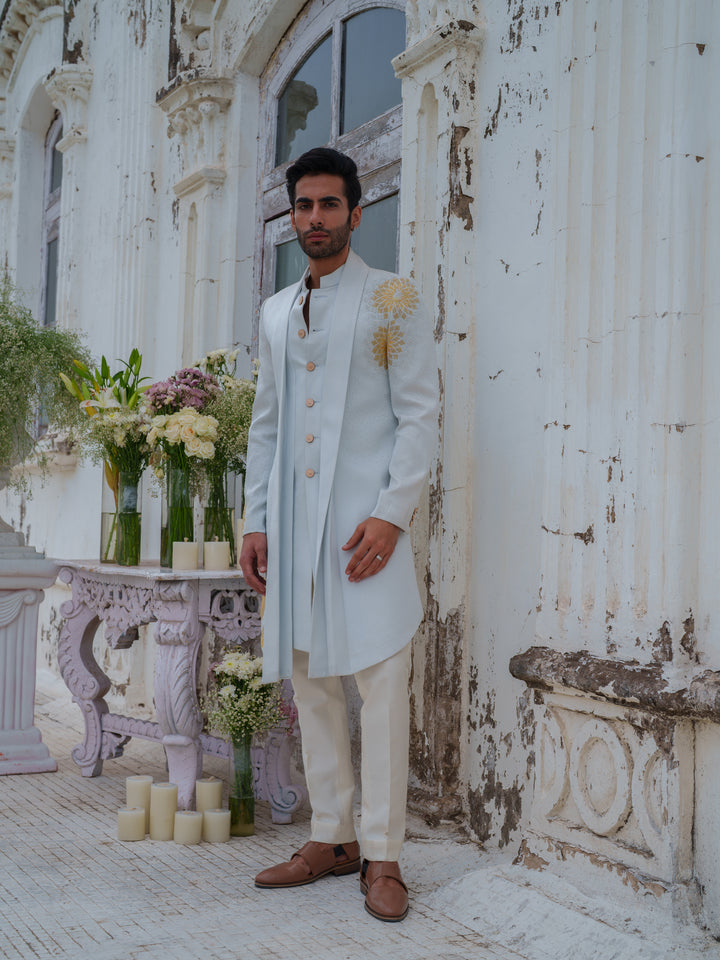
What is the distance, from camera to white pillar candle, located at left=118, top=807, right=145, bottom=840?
9.30ft

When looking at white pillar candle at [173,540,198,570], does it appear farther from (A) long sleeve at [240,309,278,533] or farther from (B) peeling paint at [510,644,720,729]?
(B) peeling paint at [510,644,720,729]

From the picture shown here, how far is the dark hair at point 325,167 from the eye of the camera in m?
2.41

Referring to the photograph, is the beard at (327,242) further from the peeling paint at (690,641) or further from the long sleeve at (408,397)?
the peeling paint at (690,641)

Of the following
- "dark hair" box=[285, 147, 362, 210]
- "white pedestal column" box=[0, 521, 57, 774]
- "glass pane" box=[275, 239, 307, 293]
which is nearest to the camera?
"dark hair" box=[285, 147, 362, 210]

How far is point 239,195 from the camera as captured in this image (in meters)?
4.25

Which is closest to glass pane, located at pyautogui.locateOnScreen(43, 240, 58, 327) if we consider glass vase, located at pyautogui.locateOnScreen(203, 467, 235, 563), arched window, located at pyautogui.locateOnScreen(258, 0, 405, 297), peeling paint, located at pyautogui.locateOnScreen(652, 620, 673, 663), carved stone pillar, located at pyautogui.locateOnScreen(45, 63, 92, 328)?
carved stone pillar, located at pyautogui.locateOnScreen(45, 63, 92, 328)

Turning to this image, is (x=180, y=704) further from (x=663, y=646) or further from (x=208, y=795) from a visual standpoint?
(x=663, y=646)

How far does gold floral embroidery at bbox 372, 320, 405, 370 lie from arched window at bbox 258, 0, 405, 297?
103cm

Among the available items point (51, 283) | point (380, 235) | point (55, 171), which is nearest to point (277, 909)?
point (380, 235)

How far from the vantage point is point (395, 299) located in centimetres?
243

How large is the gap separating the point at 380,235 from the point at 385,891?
6.89 feet

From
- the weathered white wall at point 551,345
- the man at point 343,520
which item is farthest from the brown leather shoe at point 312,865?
the weathered white wall at point 551,345

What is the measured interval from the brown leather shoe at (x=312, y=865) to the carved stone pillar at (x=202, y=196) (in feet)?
7.51

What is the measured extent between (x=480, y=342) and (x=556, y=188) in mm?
523
